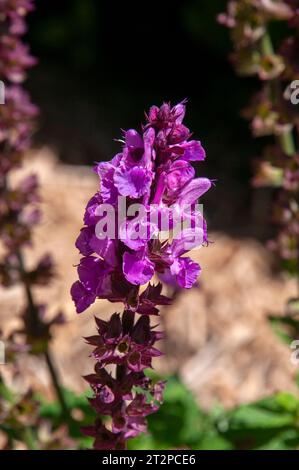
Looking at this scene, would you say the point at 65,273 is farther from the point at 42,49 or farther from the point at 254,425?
the point at 42,49

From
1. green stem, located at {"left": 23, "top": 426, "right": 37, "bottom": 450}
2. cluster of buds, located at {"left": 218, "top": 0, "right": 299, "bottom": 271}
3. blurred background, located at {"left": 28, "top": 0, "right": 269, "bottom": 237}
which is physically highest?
blurred background, located at {"left": 28, "top": 0, "right": 269, "bottom": 237}

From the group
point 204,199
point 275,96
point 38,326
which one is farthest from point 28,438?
point 204,199

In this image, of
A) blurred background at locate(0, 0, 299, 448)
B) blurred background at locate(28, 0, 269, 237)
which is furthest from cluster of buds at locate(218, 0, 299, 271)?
blurred background at locate(28, 0, 269, 237)

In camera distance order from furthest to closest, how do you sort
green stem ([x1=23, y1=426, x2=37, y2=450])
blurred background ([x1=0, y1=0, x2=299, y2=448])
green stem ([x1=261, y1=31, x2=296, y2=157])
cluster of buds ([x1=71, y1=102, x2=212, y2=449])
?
1. blurred background ([x1=0, y1=0, x2=299, y2=448])
2. green stem ([x1=261, y1=31, x2=296, y2=157])
3. green stem ([x1=23, y1=426, x2=37, y2=450])
4. cluster of buds ([x1=71, y1=102, x2=212, y2=449])

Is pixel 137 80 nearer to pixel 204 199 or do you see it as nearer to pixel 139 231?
pixel 204 199

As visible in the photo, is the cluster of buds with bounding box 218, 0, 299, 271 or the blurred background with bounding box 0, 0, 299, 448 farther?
the blurred background with bounding box 0, 0, 299, 448

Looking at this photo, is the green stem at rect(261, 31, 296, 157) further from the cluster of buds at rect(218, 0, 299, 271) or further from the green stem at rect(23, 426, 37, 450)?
the green stem at rect(23, 426, 37, 450)

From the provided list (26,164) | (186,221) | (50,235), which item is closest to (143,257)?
(186,221)
